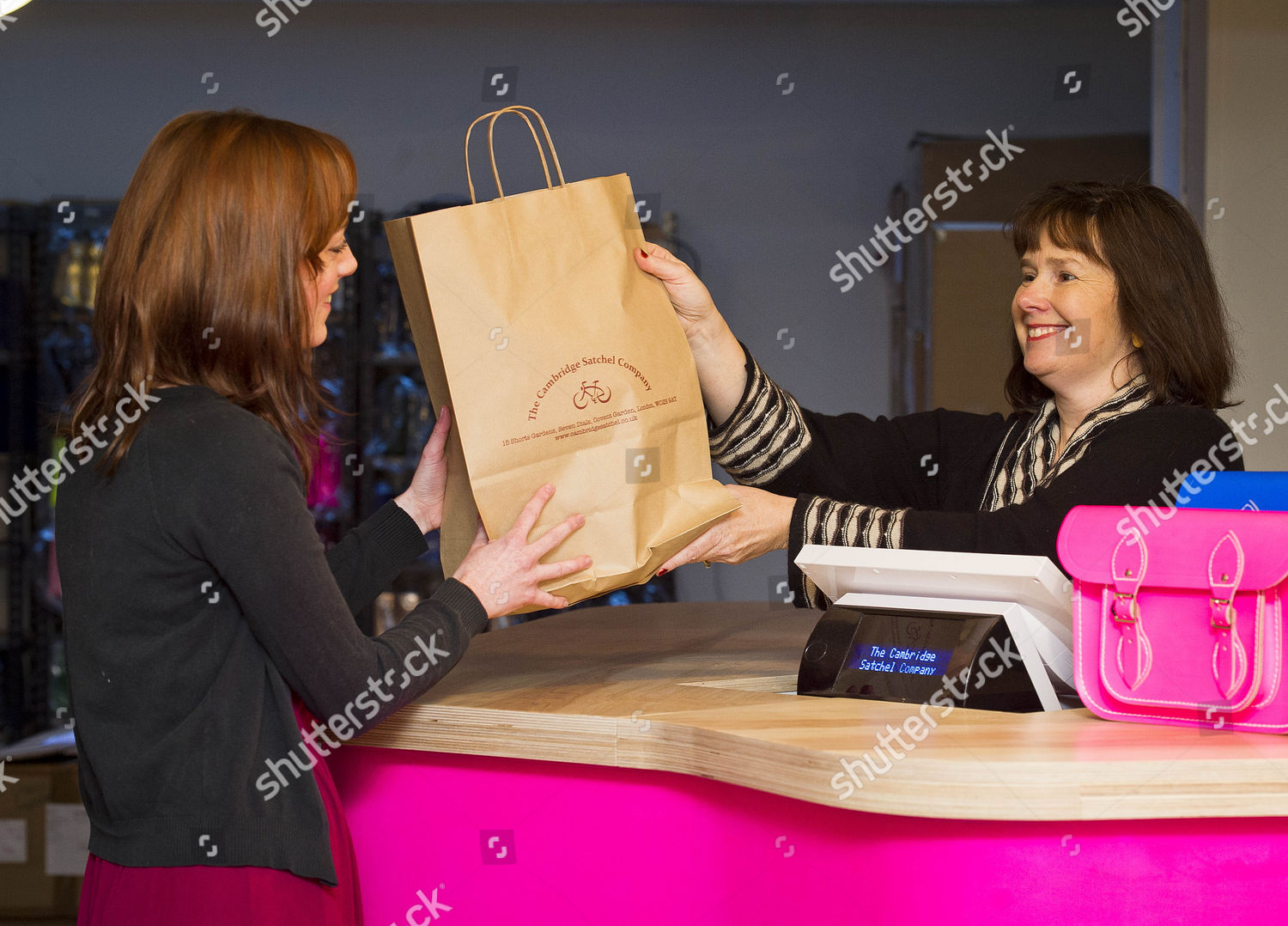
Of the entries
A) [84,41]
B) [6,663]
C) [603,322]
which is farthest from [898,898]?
[84,41]

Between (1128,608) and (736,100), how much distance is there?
3778 mm

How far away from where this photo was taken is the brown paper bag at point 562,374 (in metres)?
1.40

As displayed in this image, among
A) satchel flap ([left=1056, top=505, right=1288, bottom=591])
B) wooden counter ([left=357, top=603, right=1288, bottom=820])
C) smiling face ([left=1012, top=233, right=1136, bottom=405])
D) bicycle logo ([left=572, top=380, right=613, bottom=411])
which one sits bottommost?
wooden counter ([left=357, top=603, right=1288, bottom=820])

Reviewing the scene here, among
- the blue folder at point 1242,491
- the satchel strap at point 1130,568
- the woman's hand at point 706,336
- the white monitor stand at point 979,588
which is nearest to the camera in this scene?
the satchel strap at point 1130,568

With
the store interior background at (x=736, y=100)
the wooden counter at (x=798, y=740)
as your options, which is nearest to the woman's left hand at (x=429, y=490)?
the wooden counter at (x=798, y=740)

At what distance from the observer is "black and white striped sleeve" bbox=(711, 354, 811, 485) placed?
190cm

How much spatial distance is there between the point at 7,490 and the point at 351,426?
1173 mm

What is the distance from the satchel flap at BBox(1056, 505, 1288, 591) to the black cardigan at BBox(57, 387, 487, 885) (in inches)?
30.7

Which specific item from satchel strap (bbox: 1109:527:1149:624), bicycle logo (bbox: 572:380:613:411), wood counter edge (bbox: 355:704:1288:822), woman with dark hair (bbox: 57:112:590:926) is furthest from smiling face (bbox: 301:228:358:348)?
satchel strap (bbox: 1109:527:1149:624)

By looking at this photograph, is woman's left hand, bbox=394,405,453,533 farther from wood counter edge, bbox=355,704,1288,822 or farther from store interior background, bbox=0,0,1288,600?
store interior background, bbox=0,0,1288,600

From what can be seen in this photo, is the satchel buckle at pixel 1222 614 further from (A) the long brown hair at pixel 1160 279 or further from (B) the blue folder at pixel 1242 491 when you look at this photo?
(A) the long brown hair at pixel 1160 279

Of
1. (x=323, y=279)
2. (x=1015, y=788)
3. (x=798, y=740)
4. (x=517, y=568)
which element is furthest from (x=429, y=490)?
(x=1015, y=788)

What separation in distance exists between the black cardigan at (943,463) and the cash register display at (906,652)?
0.75 feet

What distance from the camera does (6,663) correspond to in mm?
3979
